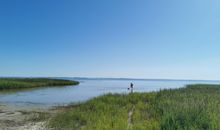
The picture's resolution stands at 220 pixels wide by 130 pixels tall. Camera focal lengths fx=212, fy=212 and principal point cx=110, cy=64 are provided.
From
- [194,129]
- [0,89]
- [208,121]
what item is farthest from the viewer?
[0,89]

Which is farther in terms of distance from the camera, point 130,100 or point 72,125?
point 130,100

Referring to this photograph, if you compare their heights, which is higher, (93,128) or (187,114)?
(187,114)

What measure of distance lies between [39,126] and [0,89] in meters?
26.8

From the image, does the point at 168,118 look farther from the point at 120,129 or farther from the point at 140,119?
the point at 140,119

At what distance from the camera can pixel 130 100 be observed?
16.2 metres

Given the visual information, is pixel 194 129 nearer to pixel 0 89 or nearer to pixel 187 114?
pixel 187 114

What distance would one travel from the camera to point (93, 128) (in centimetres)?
774

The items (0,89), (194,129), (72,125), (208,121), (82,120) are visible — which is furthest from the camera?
(0,89)

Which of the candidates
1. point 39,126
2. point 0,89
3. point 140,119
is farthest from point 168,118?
point 0,89

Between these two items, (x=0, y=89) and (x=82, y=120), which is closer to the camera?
(x=82, y=120)

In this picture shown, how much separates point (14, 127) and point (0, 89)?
26336 millimetres

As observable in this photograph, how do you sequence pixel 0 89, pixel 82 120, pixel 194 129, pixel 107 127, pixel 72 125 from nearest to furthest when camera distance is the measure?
1. pixel 194 129
2. pixel 107 127
3. pixel 72 125
4. pixel 82 120
5. pixel 0 89

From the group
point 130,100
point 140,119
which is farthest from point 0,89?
point 140,119

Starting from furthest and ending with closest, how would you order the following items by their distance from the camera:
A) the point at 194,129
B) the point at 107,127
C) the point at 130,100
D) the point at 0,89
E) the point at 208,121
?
1. the point at 0,89
2. the point at 130,100
3. the point at 107,127
4. the point at 208,121
5. the point at 194,129
